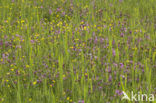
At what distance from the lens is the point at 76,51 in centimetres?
500

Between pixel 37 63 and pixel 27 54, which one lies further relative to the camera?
pixel 27 54

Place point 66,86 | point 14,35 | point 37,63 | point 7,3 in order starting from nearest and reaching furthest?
1. point 66,86
2. point 37,63
3. point 14,35
4. point 7,3

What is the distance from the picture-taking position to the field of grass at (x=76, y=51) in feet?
12.4

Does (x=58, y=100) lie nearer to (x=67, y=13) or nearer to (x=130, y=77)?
(x=130, y=77)

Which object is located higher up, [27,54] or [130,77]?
[27,54]

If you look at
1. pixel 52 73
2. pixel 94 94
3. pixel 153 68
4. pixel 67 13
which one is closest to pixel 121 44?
pixel 153 68

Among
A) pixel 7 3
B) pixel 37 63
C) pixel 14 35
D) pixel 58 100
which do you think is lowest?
pixel 58 100

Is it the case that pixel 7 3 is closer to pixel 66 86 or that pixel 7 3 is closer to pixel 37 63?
pixel 37 63

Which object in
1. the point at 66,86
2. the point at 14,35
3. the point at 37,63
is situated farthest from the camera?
the point at 14,35

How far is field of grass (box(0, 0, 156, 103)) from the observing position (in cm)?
377

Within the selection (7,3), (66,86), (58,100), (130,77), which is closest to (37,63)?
(66,86)

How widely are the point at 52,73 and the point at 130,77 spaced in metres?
1.16

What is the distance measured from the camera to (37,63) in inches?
181

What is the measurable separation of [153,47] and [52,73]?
204cm
